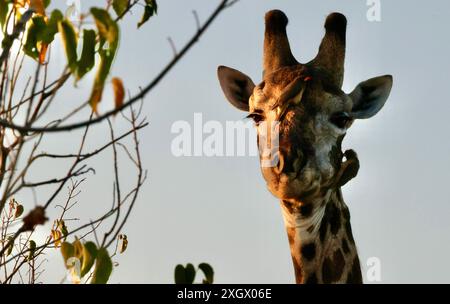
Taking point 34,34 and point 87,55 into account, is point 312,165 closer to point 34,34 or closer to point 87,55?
point 34,34

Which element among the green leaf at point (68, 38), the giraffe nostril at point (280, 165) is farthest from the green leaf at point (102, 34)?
the giraffe nostril at point (280, 165)

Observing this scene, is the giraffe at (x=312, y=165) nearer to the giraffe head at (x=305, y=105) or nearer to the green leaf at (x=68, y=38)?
the giraffe head at (x=305, y=105)

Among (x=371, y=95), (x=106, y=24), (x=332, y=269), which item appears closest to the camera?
(x=106, y=24)

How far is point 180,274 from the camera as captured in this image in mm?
3121

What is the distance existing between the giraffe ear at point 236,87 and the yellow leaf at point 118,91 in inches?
207

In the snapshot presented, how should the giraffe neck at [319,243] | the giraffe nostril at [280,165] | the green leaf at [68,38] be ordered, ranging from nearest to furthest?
1. the green leaf at [68,38]
2. the giraffe nostril at [280,165]
3. the giraffe neck at [319,243]

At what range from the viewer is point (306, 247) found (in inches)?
258

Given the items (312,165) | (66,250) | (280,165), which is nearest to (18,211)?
(280,165)

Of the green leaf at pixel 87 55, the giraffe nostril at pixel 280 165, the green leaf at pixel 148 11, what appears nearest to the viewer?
the green leaf at pixel 87 55

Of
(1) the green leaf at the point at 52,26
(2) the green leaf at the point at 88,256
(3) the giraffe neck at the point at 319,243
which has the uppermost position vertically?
(1) the green leaf at the point at 52,26

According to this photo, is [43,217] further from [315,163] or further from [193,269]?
[315,163]

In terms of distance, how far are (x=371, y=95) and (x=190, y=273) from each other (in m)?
4.71

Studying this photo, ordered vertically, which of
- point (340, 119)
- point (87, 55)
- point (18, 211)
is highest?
point (340, 119)

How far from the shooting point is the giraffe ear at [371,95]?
24.1 feet
